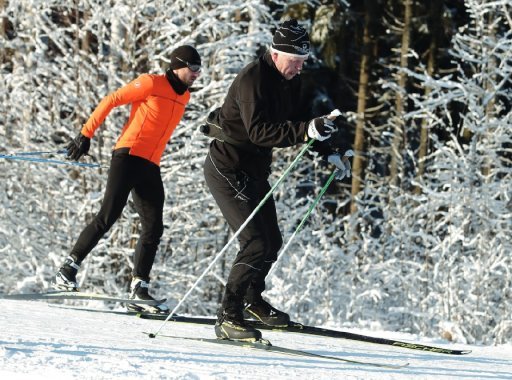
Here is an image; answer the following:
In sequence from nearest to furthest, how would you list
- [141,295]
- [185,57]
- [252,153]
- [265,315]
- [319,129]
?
[319,129] → [252,153] → [265,315] → [185,57] → [141,295]

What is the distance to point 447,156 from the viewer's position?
11594 mm

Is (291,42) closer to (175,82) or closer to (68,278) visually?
(175,82)

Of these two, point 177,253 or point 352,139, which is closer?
point 177,253

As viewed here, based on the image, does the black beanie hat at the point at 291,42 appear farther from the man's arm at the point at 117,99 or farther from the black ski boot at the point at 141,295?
the black ski boot at the point at 141,295

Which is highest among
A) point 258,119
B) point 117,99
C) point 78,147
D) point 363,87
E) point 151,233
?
point 258,119

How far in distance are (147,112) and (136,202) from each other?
0.66 meters

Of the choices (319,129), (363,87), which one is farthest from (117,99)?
(363,87)

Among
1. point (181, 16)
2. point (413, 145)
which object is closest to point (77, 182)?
point (181, 16)

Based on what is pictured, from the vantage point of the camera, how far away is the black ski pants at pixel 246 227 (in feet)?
17.9

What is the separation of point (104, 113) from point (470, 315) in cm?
528

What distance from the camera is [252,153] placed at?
5.56 metres

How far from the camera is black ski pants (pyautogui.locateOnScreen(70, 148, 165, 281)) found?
6.76 m

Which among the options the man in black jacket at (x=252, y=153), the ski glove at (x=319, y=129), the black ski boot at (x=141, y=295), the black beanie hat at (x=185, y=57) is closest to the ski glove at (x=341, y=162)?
the man in black jacket at (x=252, y=153)

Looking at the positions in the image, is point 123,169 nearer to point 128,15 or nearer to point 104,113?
point 104,113
